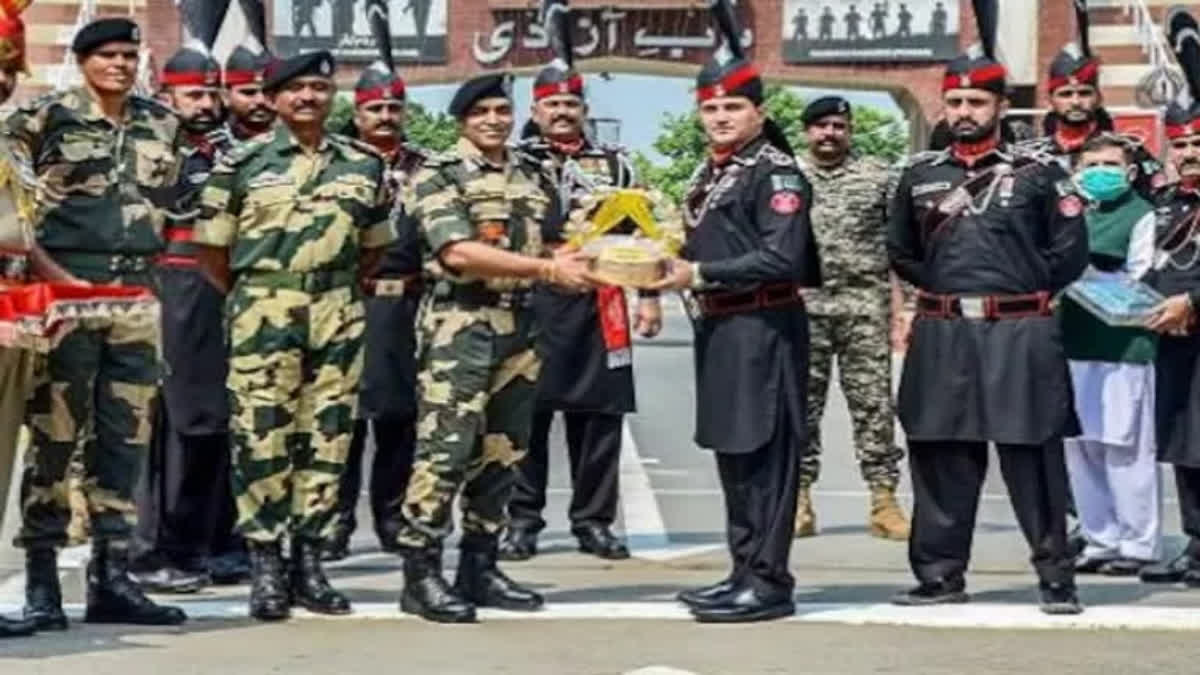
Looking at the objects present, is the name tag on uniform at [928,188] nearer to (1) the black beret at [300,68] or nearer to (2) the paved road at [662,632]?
(2) the paved road at [662,632]

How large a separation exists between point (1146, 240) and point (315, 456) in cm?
359

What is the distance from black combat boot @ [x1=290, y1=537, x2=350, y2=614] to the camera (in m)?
9.33

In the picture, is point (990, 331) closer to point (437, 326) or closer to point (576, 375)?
point (437, 326)

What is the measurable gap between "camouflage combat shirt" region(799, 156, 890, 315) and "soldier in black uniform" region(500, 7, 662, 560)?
941mm

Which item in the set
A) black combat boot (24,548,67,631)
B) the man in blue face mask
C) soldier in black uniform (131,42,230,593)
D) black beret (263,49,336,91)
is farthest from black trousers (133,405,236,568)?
the man in blue face mask

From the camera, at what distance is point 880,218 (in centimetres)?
1196

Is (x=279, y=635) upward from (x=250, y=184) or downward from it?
downward

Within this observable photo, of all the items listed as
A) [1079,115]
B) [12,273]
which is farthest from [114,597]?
[1079,115]

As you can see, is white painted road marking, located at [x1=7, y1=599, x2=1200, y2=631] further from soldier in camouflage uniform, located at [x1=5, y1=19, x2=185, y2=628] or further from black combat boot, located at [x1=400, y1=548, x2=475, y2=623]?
soldier in camouflage uniform, located at [x1=5, y1=19, x2=185, y2=628]

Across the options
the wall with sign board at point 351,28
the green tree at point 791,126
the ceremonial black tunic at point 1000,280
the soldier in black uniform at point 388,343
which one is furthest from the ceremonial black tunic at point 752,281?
the green tree at point 791,126

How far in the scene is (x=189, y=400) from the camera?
1035 cm

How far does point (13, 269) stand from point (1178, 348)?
4672 mm

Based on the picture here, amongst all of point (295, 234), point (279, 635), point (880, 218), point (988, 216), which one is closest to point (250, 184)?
point (295, 234)

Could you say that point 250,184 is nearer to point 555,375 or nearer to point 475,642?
point 475,642
